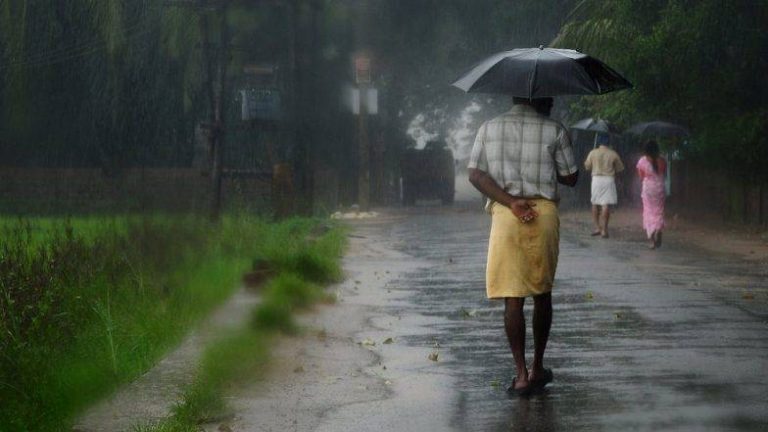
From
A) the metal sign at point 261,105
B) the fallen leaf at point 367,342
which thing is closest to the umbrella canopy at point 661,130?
the metal sign at point 261,105

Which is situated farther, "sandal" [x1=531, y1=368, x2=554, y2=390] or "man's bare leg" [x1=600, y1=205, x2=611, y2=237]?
"man's bare leg" [x1=600, y1=205, x2=611, y2=237]

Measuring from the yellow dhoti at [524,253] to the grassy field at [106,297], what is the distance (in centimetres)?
176

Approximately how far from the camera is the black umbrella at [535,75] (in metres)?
8.53

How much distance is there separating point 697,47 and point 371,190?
21017 millimetres

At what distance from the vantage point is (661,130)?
1053 inches

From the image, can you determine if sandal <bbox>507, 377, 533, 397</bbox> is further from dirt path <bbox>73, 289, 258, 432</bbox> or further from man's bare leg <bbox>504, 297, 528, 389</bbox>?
dirt path <bbox>73, 289, 258, 432</bbox>

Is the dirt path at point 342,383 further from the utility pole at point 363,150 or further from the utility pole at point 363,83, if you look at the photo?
the utility pole at point 363,150

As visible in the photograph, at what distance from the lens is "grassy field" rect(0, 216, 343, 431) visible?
27.5 feet

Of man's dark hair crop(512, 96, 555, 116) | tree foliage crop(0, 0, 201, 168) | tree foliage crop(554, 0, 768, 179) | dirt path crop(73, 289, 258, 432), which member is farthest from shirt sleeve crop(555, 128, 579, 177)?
tree foliage crop(0, 0, 201, 168)

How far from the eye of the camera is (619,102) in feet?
92.5

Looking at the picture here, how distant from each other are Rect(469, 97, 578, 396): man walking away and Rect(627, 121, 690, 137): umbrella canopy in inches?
734

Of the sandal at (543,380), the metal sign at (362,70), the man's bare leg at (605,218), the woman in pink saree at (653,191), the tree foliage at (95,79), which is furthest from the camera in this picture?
the metal sign at (362,70)

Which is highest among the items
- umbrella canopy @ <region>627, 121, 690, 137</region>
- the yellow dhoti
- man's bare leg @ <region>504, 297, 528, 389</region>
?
umbrella canopy @ <region>627, 121, 690, 137</region>

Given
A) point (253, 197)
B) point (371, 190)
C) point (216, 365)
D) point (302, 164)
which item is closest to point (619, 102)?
point (302, 164)
